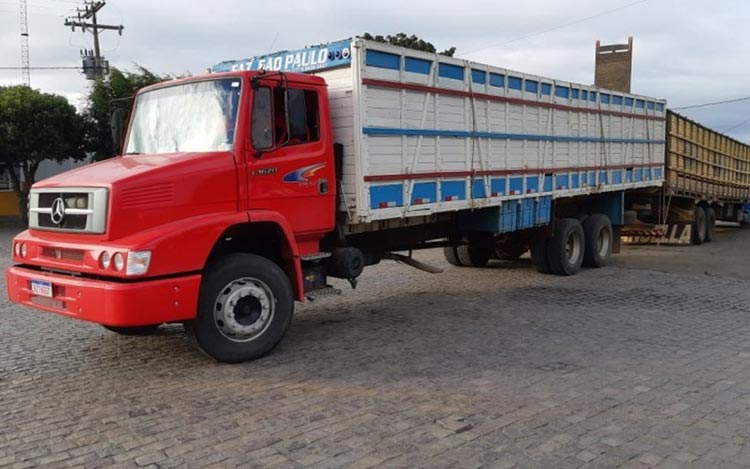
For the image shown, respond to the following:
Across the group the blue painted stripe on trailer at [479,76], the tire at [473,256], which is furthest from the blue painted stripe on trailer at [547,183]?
the blue painted stripe on trailer at [479,76]

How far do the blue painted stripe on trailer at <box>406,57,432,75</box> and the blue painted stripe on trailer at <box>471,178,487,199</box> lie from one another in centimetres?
163

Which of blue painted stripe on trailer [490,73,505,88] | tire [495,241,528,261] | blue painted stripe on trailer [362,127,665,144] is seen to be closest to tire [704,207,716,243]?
blue painted stripe on trailer [362,127,665,144]

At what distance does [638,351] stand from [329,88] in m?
4.02

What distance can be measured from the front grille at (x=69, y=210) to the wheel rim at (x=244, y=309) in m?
1.15

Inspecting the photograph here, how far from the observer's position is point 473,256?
1182 cm

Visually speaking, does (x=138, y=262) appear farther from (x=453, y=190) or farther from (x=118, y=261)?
(x=453, y=190)

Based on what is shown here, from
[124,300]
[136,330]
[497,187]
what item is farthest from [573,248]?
[124,300]

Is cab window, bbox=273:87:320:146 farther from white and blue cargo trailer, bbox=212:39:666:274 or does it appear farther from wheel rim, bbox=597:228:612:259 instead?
wheel rim, bbox=597:228:612:259

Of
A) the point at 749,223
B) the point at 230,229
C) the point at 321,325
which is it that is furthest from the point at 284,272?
the point at 749,223

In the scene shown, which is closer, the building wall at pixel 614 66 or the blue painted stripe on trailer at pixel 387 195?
the blue painted stripe on trailer at pixel 387 195

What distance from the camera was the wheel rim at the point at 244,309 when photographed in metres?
5.42

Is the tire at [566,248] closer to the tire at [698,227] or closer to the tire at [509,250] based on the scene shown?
the tire at [509,250]

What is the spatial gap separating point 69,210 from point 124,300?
1.05 m

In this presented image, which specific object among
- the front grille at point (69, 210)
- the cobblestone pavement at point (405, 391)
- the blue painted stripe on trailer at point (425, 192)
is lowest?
the cobblestone pavement at point (405, 391)
